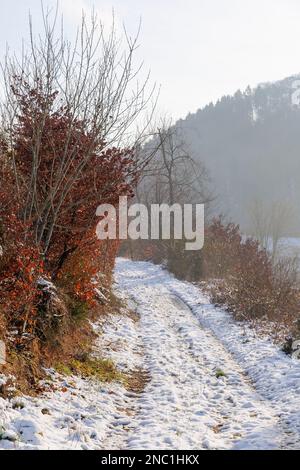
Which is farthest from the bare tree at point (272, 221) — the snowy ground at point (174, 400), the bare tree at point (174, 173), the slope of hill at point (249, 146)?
the snowy ground at point (174, 400)

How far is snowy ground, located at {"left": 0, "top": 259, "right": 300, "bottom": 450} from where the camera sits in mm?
5031

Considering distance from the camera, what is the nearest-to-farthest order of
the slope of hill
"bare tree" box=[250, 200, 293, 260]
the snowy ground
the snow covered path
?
the snowy ground < the snow covered path < "bare tree" box=[250, 200, 293, 260] < the slope of hill

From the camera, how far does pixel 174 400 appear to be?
21.6ft

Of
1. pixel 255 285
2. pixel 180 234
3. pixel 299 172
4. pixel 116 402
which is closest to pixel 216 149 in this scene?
Result: pixel 299 172

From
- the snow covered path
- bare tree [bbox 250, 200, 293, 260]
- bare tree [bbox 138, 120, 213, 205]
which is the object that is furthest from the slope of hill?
the snow covered path

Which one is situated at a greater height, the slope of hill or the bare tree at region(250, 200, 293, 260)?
the slope of hill

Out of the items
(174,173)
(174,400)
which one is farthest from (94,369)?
(174,173)

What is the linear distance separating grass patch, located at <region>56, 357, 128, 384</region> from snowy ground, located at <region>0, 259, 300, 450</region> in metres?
0.25

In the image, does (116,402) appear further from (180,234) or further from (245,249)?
(180,234)

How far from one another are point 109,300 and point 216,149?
11643 cm

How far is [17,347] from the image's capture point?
20.7 feet

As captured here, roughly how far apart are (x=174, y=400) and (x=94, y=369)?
5.58ft

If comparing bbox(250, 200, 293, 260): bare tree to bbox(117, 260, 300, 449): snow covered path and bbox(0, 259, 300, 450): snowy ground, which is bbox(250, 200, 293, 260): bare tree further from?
bbox(0, 259, 300, 450): snowy ground

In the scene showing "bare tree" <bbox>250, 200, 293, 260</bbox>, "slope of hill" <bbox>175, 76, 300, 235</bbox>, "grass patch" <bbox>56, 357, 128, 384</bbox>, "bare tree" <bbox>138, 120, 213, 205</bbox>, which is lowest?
"grass patch" <bbox>56, 357, 128, 384</bbox>
